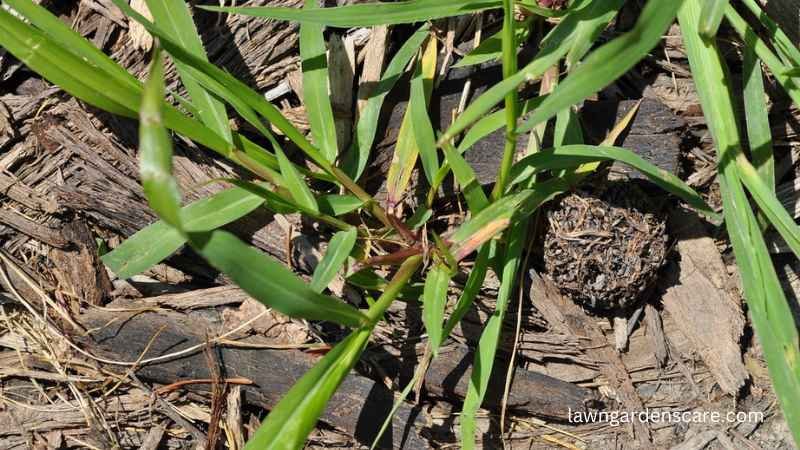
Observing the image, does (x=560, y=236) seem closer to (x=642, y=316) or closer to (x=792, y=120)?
(x=642, y=316)

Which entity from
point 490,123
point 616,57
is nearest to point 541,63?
point 616,57

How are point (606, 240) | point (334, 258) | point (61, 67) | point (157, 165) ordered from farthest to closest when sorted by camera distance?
point (606, 240)
point (334, 258)
point (61, 67)
point (157, 165)

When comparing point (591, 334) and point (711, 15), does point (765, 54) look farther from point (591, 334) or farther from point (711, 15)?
point (591, 334)

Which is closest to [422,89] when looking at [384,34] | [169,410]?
[384,34]

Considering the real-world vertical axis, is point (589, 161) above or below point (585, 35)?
below

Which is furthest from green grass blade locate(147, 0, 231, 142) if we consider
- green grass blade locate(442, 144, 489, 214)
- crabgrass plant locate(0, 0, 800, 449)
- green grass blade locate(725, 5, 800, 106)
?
green grass blade locate(725, 5, 800, 106)

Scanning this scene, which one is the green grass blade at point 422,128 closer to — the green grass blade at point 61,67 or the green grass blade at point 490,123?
the green grass blade at point 490,123

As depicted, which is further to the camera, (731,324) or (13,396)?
(13,396)

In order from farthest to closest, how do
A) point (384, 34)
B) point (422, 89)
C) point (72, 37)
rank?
point (384, 34), point (422, 89), point (72, 37)
